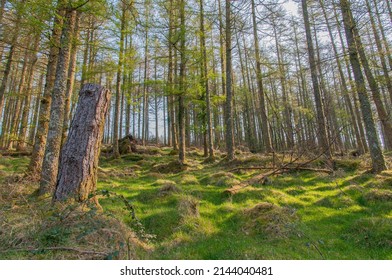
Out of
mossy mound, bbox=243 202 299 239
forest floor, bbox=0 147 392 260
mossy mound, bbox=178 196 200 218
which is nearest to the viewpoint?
forest floor, bbox=0 147 392 260

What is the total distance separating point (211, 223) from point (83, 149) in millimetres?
2863

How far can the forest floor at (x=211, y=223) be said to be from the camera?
2889 mm

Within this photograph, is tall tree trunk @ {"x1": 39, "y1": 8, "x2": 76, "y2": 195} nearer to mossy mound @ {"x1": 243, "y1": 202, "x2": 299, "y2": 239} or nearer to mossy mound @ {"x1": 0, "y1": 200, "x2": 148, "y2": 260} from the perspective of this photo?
mossy mound @ {"x1": 0, "y1": 200, "x2": 148, "y2": 260}

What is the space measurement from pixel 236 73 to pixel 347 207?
25404 millimetres

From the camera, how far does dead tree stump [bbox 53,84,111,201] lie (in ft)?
12.6

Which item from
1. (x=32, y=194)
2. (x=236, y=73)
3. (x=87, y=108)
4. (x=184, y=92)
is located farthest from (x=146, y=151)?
(x=236, y=73)

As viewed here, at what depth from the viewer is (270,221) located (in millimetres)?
4258

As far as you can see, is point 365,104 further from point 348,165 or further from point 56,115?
point 56,115

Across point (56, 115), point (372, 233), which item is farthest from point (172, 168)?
point (372, 233)

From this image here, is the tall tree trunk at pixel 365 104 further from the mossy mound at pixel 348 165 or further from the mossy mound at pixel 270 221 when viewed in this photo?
the mossy mound at pixel 270 221

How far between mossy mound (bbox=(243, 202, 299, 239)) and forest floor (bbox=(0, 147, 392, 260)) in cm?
2

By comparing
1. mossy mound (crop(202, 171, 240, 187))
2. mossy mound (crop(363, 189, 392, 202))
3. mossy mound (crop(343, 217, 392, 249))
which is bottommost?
mossy mound (crop(343, 217, 392, 249))

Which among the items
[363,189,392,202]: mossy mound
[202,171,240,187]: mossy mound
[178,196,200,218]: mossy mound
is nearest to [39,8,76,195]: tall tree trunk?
[178,196,200,218]: mossy mound

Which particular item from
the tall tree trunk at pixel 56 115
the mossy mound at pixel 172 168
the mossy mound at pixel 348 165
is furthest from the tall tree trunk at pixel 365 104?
the tall tree trunk at pixel 56 115
